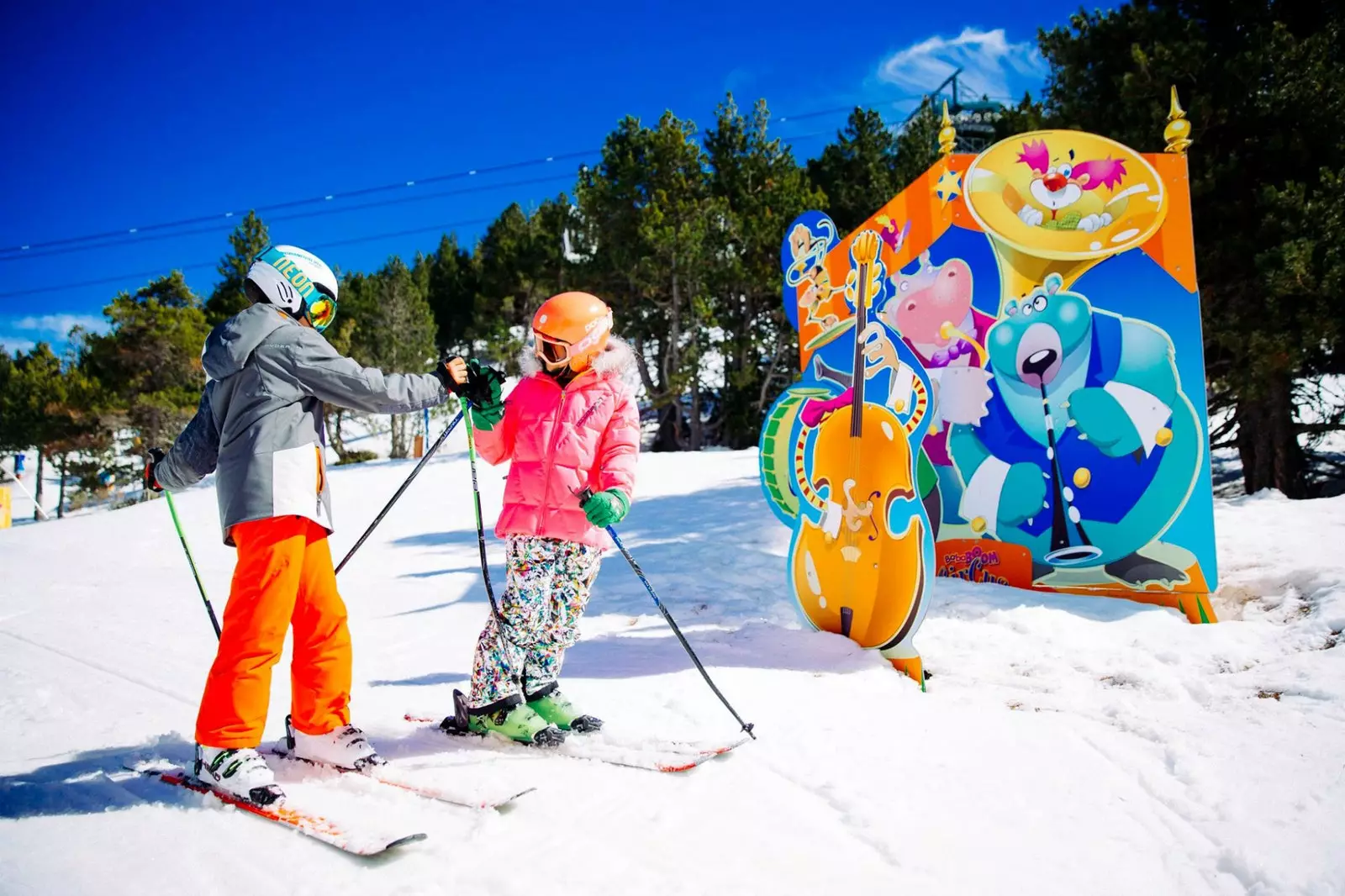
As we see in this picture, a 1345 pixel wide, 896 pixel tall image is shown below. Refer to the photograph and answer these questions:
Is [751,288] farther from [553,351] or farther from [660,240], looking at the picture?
[553,351]

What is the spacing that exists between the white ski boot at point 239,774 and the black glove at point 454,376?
125 cm

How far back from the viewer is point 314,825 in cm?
207

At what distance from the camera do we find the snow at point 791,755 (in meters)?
1.95

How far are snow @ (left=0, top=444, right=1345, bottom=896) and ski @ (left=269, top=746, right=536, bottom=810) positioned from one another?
0.17 ft

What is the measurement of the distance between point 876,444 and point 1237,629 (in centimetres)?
220

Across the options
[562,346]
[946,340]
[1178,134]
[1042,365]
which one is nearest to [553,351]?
[562,346]

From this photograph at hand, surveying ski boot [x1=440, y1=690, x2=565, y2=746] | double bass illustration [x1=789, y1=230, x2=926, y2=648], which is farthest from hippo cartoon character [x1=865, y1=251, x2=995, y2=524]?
ski boot [x1=440, y1=690, x2=565, y2=746]

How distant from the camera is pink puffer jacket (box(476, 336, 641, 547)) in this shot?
2752mm

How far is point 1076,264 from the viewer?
4.91 metres

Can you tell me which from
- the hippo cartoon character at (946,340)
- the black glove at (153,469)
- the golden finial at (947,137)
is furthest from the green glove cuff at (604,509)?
the golden finial at (947,137)

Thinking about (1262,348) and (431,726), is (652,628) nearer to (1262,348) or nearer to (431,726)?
(431,726)

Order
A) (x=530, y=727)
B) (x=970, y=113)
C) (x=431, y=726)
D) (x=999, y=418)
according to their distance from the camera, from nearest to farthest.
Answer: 1. (x=530, y=727)
2. (x=431, y=726)
3. (x=999, y=418)
4. (x=970, y=113)

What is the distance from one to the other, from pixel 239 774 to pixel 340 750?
1.04ft

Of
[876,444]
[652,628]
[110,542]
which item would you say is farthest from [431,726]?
[110,542]
